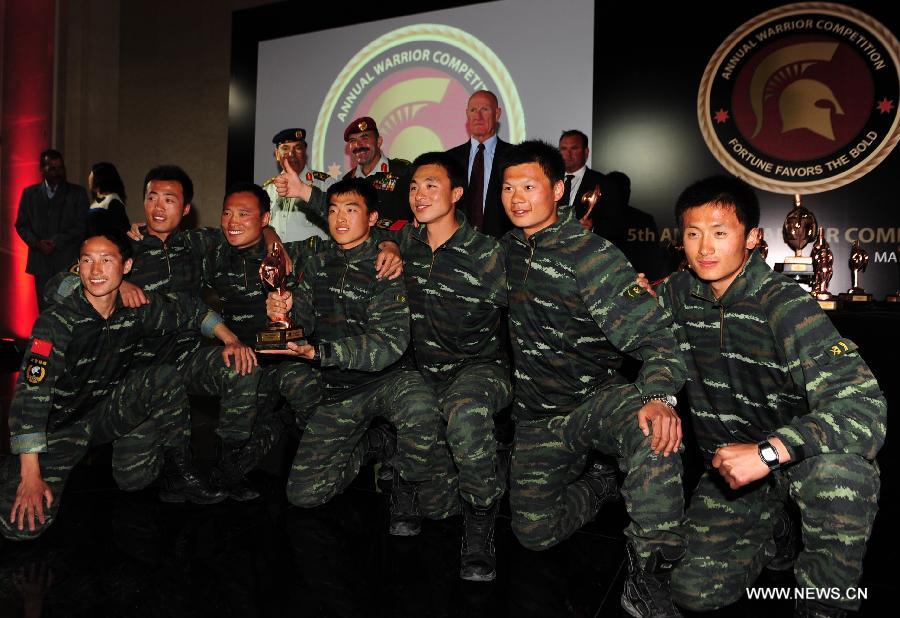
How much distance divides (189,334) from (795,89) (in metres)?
3.86

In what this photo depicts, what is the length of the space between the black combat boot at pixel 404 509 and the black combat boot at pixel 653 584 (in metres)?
0.88

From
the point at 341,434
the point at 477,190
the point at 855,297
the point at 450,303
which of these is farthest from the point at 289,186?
the point at 855,297

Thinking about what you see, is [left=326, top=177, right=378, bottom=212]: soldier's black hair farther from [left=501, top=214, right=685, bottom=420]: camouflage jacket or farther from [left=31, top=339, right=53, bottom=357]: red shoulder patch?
[left=31, top=339, right=53, bottom=357]: red shoulder patch

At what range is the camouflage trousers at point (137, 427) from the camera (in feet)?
8.77

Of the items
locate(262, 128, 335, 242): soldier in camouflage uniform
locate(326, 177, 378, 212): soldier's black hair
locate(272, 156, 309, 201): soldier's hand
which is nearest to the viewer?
locate(326, 177, 378, 212): soldier's black hair

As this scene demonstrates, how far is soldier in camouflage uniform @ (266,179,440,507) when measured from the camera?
2.56 m

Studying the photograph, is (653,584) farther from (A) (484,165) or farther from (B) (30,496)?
(A) (484,165)

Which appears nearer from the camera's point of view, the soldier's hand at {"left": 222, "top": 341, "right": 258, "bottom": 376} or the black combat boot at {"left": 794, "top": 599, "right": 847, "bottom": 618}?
the black combat boot at {"left": 794, "top": 599, "right": 847, "bottom": 618}

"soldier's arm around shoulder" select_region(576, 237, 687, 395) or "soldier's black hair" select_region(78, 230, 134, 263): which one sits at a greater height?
"soldier's black hair" select_region(78, 230, 134, 263)

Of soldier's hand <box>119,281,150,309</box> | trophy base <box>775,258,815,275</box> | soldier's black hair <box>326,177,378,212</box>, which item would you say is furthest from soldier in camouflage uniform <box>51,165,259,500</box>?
trophy base <box>775,258,815,275</box>

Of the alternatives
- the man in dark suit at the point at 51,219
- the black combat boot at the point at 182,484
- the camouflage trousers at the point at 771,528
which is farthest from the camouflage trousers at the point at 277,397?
the man in dark suit at the point at 51,219

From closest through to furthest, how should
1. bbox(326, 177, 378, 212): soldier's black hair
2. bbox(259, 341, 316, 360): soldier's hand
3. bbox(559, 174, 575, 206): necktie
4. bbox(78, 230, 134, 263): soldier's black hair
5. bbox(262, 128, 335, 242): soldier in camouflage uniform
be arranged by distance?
1. bbox(259, 341, 316, 360): soldier's hand
2. bbox(78, 230, 134, 263): soldier's black hair
3. bbox(326, 177, 378, 212): soldier's black hair
4. bbox(559, 174, 575, 206): necktie
5. bbox(262, 128, 335, 242): soldier in camouflage uniform

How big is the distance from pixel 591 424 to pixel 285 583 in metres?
1.11

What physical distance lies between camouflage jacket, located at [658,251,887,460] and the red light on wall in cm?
738
